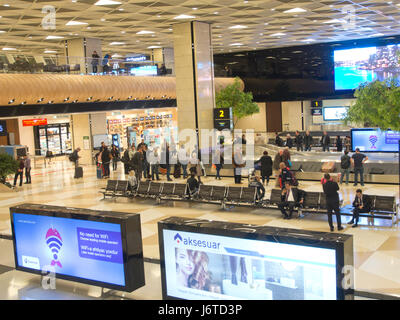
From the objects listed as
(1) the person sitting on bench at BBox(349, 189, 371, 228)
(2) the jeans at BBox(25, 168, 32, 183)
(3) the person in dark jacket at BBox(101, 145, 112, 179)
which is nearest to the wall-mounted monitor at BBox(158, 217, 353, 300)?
(1) the person sitting on bench at BBox(349, 189, 371, 228)

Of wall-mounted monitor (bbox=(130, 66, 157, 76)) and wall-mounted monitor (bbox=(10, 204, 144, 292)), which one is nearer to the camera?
wall-mounted monitor (bbox=(10, 204, 144, 292))

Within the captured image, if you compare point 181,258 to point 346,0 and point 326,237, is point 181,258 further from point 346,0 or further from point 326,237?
point 346,0

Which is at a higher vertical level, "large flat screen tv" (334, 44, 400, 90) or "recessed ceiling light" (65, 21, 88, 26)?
"recessed ceiling light" (65, 21, 88, 26)

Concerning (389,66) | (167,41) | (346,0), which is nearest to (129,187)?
(346,0)

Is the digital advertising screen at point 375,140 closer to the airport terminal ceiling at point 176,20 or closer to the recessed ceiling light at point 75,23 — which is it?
the airport terminal ceiling at point 176,20

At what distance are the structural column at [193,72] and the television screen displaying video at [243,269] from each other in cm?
1835

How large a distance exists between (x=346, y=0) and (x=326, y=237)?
18.1m

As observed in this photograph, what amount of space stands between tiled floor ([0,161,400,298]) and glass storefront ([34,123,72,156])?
1446cm

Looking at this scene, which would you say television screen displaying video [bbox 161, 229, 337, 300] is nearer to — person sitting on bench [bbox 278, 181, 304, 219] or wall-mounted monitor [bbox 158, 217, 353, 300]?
wall-mounted monitor [bbox 158, 217, 353, 300]

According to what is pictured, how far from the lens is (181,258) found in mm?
5152

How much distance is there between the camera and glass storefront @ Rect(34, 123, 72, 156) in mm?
39312

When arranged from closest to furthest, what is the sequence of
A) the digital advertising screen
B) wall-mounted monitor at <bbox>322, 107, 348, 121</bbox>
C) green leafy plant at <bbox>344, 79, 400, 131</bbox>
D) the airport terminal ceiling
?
green leafy plant at <bbox>344, 79, 400, 131</bbox>
the airport terminal ceiling
the digital advertising screen
wall-mounted monitor at <bbox>322, 107, 348, 121</bbox>

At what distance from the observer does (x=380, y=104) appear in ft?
51.2

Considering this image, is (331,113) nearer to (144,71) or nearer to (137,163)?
(144,71)
